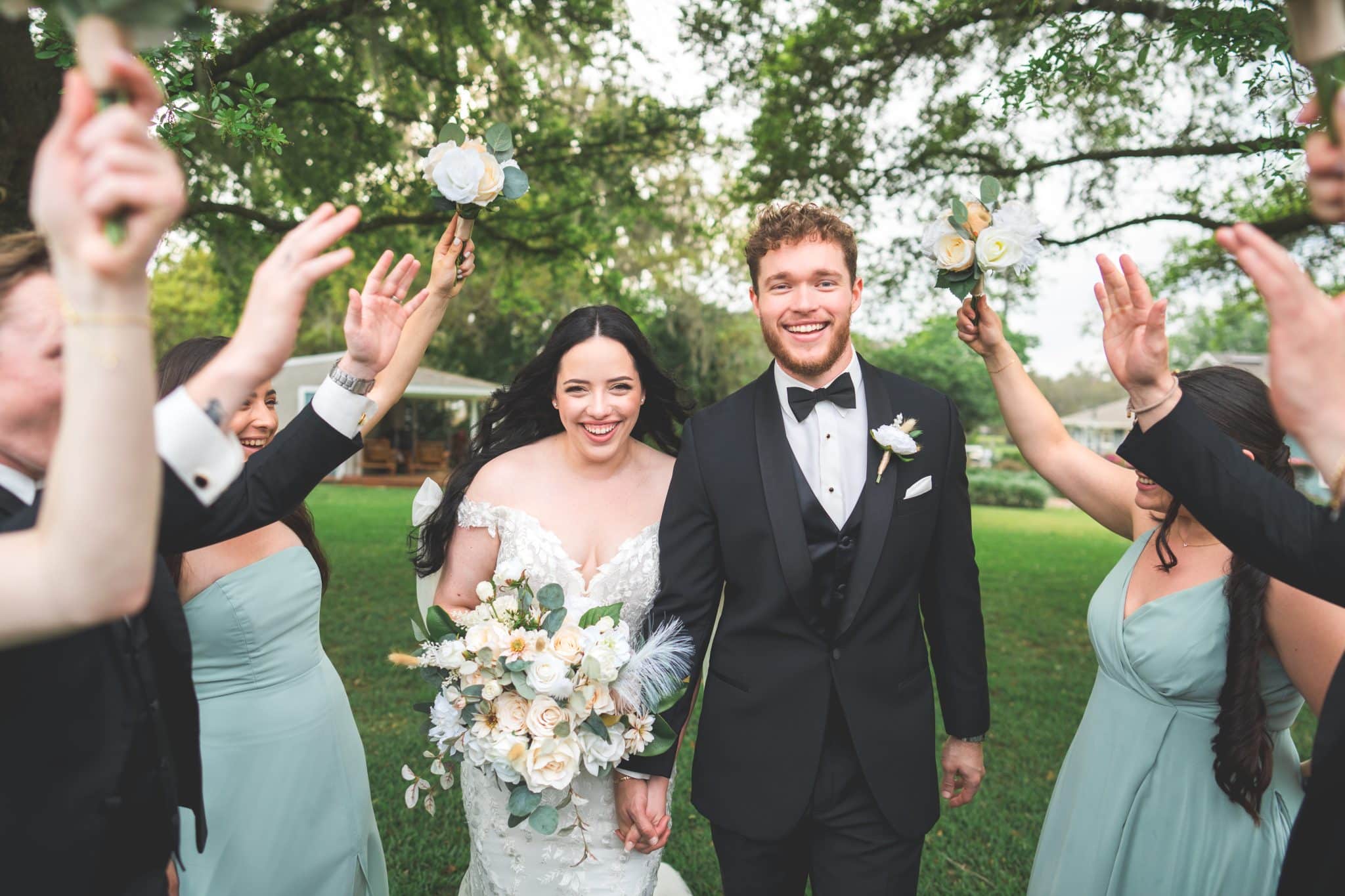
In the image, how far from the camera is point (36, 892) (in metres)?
1.53

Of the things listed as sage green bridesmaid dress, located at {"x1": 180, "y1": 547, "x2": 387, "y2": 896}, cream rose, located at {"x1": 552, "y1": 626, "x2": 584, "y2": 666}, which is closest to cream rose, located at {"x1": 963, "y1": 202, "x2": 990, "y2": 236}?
cream rose, located at {"x1": 552, "y1": 626, "x2": 584, "y2": 666}

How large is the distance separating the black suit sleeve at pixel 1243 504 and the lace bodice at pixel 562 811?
6.12 ft

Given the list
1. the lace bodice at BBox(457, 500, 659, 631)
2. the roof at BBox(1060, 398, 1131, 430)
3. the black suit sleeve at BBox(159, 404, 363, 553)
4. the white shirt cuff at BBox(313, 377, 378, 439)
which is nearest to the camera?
the black suit sleeve at BBox(159, 404, 363, 553)

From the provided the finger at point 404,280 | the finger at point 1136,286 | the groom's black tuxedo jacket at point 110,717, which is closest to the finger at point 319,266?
the groom's black tuxedo jacket at point 110,717

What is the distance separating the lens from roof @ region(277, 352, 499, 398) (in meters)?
26.2

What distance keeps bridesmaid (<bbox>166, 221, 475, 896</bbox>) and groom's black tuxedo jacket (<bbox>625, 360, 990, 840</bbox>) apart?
113 cm

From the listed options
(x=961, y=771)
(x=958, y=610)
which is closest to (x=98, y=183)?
(x=958, y=610)

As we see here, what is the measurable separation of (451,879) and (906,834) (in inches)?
106

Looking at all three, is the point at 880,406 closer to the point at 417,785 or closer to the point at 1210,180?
the point at 417,785

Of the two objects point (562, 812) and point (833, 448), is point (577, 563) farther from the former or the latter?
point (833, 448)

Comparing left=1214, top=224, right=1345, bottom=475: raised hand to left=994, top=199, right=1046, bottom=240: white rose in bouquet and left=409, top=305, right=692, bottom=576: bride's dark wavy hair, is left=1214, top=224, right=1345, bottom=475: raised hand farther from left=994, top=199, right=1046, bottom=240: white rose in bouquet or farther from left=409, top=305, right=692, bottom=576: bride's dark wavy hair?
left=409, top=305, right=692, bottom=576: bride's dark wavy hair

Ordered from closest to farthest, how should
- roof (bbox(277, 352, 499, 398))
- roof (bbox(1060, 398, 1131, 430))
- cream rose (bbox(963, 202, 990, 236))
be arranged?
cream rose (bbox(963, 202, 990, 236)) < roof (bbox(277, 352, 499, 398)) < roof (bbox(1060, 398, 1131, 430))

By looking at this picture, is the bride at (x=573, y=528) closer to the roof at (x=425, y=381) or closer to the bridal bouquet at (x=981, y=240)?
the bridal bouquet at (x=981, y=240)

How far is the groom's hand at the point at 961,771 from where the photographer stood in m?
3.10
